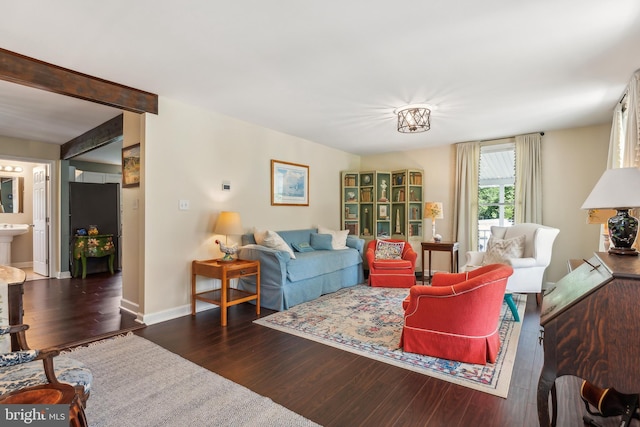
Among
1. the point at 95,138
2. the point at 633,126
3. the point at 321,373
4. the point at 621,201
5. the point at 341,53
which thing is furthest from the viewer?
the point at 95,138

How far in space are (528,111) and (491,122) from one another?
1.66 feet

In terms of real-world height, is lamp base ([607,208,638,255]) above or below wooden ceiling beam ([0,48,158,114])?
below

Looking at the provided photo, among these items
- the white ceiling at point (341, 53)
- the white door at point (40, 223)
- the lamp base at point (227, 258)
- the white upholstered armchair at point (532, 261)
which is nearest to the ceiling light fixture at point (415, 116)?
the white ceiling at point (341, 53)

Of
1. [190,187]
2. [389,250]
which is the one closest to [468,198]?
[389,250]

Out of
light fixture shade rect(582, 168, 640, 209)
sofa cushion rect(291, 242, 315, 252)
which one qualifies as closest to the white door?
sofa cushion rect(291, 242, 315, 252)

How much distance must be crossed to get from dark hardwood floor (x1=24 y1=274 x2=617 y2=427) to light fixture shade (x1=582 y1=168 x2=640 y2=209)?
121cm

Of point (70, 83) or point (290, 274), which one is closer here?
point (70, 83)

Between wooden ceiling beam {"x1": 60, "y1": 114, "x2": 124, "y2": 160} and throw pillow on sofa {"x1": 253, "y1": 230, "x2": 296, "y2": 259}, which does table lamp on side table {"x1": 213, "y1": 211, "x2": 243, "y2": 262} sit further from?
wooden ceiling beam {"x1": 60, "y1": 114, "x2": 124, "y2": 160}

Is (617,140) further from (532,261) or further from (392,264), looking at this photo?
(392,264)

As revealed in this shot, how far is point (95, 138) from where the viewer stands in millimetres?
4609

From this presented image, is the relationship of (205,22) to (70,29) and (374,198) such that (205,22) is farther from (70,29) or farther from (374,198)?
(374,198)

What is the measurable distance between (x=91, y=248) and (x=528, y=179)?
757 centimetres

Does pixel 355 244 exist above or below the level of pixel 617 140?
below

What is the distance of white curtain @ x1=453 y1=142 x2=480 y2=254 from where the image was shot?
537 centimetres
